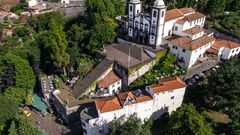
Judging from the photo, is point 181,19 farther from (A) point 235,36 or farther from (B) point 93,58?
(B) point 93,58

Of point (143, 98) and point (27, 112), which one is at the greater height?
point (143, 98)

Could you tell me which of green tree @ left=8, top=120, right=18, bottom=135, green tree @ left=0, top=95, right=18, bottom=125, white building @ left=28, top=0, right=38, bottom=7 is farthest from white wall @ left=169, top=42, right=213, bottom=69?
white building @ left=28, top=0, right=38, bottom=7

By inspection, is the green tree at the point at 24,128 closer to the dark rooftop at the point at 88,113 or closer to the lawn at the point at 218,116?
the dark rooftop at the point at 88,113

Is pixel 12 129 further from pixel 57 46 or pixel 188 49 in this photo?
pixel 188 49

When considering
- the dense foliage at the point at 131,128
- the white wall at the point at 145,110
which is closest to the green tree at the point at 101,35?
the white wall at the point at 145,110

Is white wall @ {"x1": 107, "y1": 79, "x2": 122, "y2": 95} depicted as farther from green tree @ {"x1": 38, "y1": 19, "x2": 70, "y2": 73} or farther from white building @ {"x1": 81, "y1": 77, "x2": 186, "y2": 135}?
green tree @ {"x1": 38, "y1": 19, "x2": 70, "y2": 73}

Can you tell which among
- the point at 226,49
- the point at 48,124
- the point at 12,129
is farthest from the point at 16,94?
the point at 226,49
